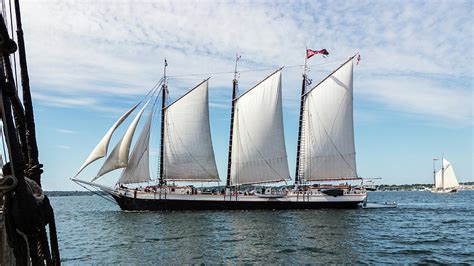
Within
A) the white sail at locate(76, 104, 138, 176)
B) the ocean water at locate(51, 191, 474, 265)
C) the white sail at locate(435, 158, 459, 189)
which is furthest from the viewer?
the white sail at locate(435, 158, 459, 189)

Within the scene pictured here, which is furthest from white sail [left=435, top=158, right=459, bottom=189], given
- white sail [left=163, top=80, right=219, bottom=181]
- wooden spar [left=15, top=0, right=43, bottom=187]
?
wooden spar [left=15, top=0, right=43, bottom=187]

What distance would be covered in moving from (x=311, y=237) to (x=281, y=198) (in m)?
27.2

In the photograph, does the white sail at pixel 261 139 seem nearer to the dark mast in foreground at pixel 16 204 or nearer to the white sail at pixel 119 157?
the white sail at pixel 119 157

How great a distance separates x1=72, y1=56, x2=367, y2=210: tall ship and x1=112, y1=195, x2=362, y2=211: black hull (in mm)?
126

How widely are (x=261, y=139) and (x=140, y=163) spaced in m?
16.3

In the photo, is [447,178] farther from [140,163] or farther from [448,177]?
[140,163]

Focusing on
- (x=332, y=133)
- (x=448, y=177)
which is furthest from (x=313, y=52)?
(x=448, y=177)

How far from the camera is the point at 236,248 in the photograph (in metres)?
24.6

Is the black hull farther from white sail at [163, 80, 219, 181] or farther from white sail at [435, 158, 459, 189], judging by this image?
white sail at [435, 158, 459, 189]

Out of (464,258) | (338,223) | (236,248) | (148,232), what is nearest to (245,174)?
(338,223)

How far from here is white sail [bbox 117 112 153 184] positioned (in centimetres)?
5184

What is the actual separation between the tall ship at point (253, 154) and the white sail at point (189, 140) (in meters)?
0.12

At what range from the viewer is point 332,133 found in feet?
186

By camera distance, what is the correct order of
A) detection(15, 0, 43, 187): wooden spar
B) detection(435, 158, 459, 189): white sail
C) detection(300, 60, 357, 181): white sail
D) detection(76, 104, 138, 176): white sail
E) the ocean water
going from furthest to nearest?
detection(435, 158, 459, 189): white sail
detection(300, 60, 357, 181): white sail
detection(76, 104, 138, 176): white sail
the ocean water
detection(15, 0, 43, 187): wooden spar
